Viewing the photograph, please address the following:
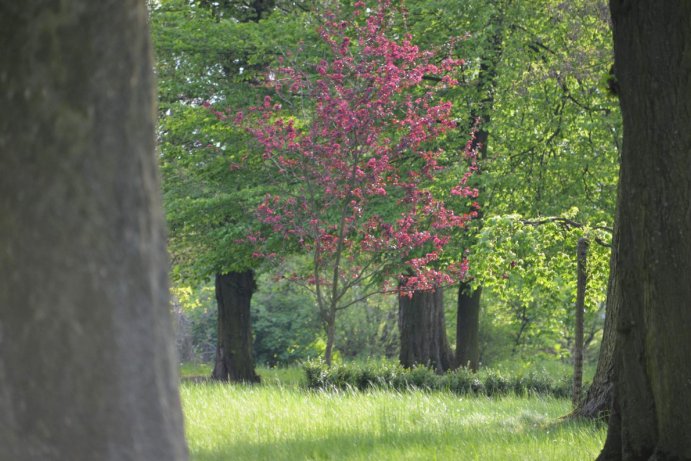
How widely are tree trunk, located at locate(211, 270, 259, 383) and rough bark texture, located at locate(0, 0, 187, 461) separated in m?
17.4

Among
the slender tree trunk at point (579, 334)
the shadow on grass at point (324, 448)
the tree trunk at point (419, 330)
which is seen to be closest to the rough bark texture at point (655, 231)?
the shadow on grass at point (324, 448)

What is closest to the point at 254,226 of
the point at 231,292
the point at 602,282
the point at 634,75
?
the point at 231,292

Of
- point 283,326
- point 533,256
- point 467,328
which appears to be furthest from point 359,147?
point 283,326

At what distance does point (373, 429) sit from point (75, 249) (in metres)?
5.96

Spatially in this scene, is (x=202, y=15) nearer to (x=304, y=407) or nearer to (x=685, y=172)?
(x=304, y=407)

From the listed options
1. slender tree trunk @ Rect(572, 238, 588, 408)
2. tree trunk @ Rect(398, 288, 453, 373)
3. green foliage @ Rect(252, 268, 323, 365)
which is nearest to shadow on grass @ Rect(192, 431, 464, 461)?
slender tree trunk @ Rect(572, 238, 588, 408)

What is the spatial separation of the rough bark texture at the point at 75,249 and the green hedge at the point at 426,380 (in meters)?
9.85

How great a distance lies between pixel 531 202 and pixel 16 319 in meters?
15.3

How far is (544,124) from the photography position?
17734 mm

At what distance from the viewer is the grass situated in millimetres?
6914

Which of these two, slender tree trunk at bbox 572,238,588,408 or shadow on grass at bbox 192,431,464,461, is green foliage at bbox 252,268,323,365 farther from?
shadow on grass at bbox 192,431,464,461

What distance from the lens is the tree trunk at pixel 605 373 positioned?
26.2ft

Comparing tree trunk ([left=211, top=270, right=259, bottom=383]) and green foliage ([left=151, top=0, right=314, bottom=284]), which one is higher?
green foliage ([left=151, top=0, right=314, bottom=284])

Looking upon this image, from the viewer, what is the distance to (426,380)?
14.0 meters
